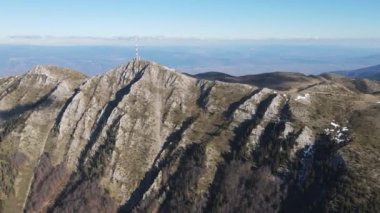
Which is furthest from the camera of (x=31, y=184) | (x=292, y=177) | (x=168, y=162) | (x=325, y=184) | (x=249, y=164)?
(x=31, y=184)

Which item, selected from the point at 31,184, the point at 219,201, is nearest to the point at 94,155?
the point at 31,184

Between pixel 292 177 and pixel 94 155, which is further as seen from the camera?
pixel 94 155

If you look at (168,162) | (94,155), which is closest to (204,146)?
(168,162)

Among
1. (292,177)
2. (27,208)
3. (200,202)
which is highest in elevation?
(292,177)

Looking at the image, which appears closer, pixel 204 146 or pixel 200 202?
pixel 200 202

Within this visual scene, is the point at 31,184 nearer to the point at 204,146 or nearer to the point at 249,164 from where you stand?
the point at 204,146

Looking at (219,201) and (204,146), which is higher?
(204,146)

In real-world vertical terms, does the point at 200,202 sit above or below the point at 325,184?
below

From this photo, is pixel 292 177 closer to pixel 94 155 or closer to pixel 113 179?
pixel 113 179

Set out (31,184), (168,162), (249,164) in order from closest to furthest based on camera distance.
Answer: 1. (249,164)
2. (168,162)
3. (31,184)
